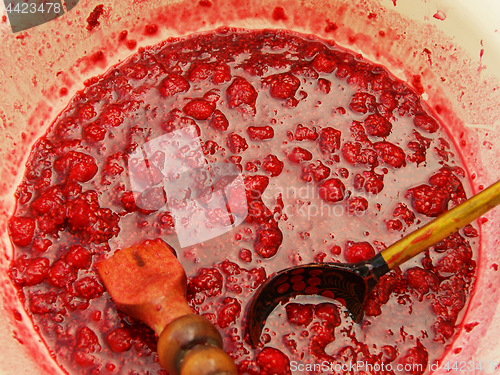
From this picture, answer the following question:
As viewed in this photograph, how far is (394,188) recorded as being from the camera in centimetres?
236

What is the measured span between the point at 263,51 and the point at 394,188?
4.08 ft

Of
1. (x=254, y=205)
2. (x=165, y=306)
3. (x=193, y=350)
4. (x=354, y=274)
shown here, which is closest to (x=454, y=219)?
(x=354, y=274)

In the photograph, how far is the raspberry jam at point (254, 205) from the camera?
2029 millimetres

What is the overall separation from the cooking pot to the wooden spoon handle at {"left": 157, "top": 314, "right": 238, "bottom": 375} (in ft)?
2.89

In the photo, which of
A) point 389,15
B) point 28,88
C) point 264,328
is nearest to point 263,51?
point 389,15

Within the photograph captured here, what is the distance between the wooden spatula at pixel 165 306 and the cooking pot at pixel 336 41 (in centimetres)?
58

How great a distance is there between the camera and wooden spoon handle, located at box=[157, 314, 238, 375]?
4.46 feet

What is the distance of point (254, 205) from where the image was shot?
7.23 feet

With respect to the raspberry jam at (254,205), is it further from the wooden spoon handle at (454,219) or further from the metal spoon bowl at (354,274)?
the wooden spoon handle at (454,219)

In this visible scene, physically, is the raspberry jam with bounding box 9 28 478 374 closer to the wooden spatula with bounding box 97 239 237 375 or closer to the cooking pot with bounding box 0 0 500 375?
the cooking pot with bounding box 0 0 500 375

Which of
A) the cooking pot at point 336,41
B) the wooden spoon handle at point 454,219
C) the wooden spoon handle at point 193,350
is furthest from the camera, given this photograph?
the cooking pot at point 336,41

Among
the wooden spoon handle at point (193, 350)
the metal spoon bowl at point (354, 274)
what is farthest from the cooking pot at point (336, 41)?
the wooden spoon handle at point (193, 350)

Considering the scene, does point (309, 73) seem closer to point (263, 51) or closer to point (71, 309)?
point (263, 51)

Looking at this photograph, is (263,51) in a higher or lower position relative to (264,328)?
higher
